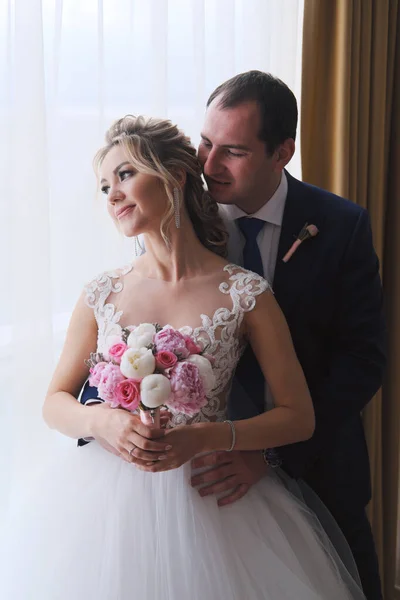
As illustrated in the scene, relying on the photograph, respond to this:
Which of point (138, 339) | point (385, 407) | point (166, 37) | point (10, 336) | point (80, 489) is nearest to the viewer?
point (138, 339)

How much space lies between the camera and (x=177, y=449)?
1386mm

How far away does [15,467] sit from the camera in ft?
5.45

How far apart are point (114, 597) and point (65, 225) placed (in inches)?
35.9

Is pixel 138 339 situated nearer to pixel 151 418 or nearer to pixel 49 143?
pixel 151 418

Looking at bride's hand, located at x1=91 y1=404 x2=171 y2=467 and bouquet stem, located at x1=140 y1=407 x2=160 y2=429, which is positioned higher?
bouquet stem, located at x1=140 y1=407 x2=160 y2=429

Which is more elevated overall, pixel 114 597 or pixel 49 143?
pixel 49 143

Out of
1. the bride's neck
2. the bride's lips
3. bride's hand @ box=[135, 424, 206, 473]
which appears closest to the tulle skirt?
bride's hand @ box=[135, 424, 206, 473]

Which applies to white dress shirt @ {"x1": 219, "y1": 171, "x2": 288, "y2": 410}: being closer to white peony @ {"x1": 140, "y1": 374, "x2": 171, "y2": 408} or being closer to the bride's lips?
the bride's lips

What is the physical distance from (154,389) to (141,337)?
0.11 meters

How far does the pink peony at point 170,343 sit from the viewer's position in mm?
1262

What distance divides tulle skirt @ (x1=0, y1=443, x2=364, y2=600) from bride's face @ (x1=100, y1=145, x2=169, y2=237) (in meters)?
0.56

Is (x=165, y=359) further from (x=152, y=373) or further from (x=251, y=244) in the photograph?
(x=251, y=244)

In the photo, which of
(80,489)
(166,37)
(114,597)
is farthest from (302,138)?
(114,597)

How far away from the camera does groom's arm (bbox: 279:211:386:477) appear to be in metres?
1.80
